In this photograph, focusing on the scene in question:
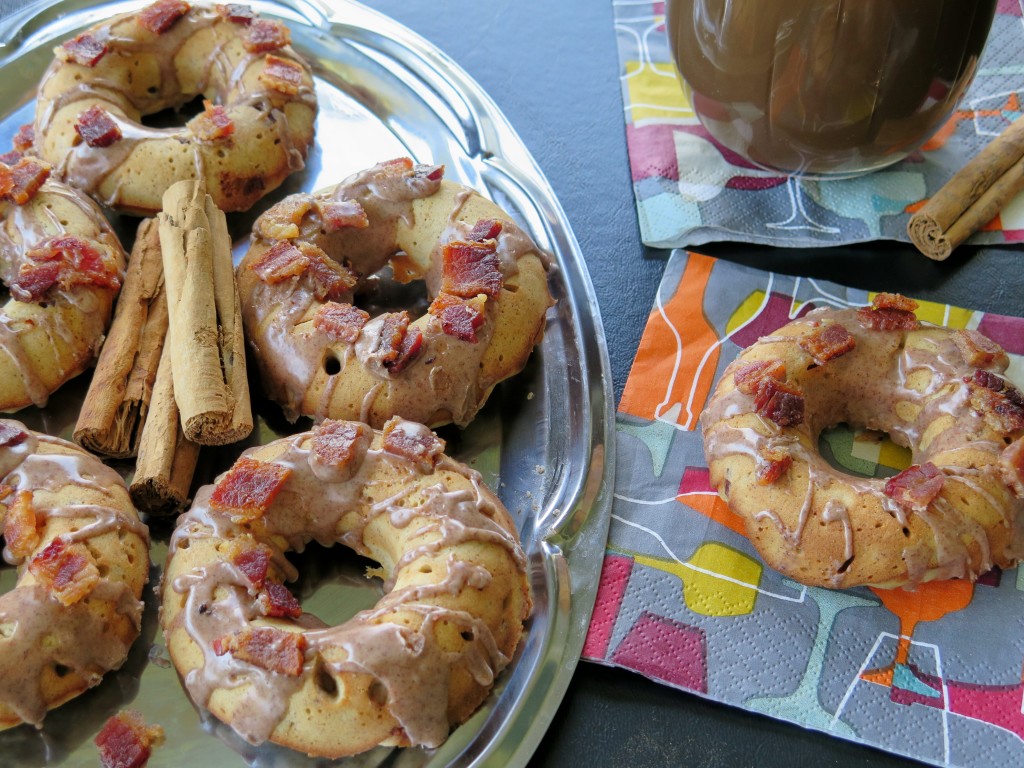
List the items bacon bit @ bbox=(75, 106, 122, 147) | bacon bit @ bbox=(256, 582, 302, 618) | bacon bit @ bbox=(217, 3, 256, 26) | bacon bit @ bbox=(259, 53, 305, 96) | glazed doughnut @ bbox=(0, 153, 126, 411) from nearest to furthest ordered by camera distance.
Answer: bacon bit @ bbox=(256, 582, 302, 618), glazed doughnut @ bbox=(0, 153, 126, 411), bacon bit @ bbox=(75, 106, 122, 147), bacon bit @ bbox=(259, 53, 305, 96), bacon bit @ bbox=(217, 3, 256, 26)

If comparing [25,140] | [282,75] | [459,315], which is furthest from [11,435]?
[282,75]

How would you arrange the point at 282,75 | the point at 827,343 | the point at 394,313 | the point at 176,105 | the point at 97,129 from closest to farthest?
the point at 827,343 < the point at 394,313 < the point at 97,129 < the point at 282,75 < the point at 176,105

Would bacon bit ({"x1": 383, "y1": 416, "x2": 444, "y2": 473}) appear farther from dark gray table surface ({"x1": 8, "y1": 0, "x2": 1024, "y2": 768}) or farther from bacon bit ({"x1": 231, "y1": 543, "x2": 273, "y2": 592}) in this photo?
dark gray table surface ({"x1": 8, "y1": 0, "x2": 1024, "y2": 768})

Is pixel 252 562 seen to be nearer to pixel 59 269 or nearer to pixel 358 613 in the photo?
pixel 358 613

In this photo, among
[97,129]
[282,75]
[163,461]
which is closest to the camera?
[163,461]

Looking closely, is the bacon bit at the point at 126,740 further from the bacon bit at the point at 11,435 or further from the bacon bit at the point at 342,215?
the bacon bit at the point at 342,215

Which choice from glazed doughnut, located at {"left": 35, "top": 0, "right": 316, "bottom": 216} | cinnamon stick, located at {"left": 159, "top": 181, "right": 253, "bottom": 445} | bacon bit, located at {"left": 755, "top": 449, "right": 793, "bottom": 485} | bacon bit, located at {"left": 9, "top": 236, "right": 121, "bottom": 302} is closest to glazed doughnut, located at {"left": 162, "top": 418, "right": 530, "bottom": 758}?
cinnamon stick, located at {"left": 159, "top": 181, "right": 253, "bottom": 445}

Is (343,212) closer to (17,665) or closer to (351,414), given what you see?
(351,414)
